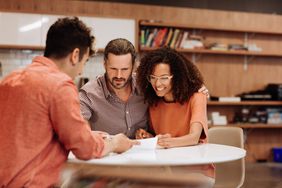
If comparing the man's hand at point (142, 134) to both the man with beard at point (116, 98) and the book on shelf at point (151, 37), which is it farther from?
the book on shelf at point (151, 37)

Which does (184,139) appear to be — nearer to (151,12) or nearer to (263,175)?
(263,175)

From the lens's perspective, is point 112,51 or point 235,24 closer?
point 112,51

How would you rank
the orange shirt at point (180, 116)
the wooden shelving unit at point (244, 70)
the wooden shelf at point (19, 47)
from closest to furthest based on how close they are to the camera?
the orange shirt at point (180, 116) → the wooden shelf at point (19, 47) → the wooden shelving unit at point (244, 70)

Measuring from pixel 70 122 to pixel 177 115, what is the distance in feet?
3.63

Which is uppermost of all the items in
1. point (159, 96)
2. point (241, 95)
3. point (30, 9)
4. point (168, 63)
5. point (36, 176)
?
point (30, 9)

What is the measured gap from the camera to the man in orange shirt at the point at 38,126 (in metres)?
1.66

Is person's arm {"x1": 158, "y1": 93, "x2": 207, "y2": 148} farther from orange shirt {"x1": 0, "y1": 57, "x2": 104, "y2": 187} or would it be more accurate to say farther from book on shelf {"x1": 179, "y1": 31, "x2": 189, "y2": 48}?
book on shelf {"x1": 179, "y1": 31, "x2": 189, "y2": 48}


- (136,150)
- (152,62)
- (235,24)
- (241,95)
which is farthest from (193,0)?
(136,150)

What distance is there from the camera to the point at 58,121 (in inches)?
66.4

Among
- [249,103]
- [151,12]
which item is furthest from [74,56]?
[249,103]

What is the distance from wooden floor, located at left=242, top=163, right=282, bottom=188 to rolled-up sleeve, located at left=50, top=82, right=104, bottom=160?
3717 millimetres

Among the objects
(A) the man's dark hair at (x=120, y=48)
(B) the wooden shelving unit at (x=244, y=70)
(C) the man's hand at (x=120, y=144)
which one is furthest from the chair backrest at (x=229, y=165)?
(B) the wooden shelving unit at (x=244, y=70)

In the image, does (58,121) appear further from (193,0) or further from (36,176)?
(193,0)

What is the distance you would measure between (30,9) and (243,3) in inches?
138
